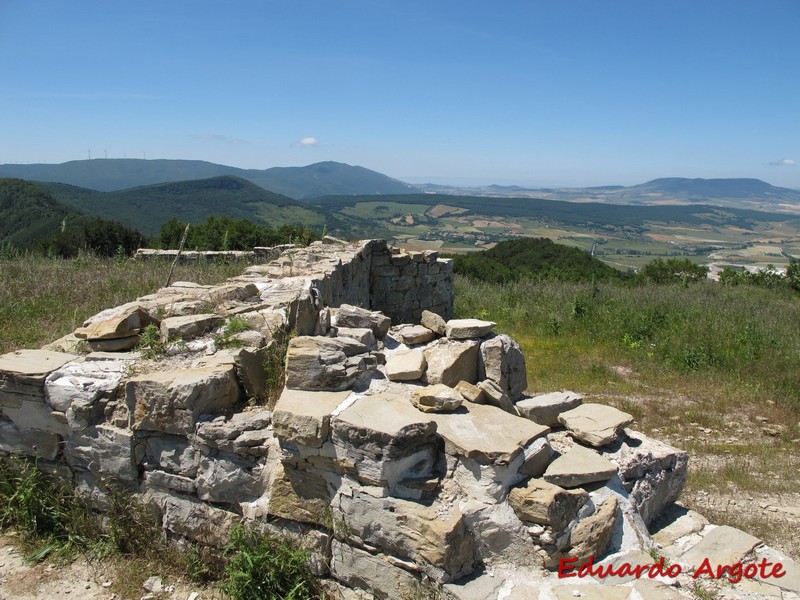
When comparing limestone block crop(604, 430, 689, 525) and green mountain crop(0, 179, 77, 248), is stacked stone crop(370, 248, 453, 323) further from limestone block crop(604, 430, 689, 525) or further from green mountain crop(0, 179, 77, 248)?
green mountain crop(0, 179, 77, 248)

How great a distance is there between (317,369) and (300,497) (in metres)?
0.79

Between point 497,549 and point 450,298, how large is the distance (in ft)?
29.8

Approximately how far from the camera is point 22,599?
3.02 m

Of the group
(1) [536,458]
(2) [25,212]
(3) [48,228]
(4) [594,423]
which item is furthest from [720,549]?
(2) [25,212]

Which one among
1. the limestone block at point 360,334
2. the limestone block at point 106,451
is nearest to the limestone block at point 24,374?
the limestone block at point 106,451

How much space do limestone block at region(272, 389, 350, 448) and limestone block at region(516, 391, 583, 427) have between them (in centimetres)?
154

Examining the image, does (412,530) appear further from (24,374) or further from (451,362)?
(24,374)

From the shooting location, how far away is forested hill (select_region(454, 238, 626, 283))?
1720 cm

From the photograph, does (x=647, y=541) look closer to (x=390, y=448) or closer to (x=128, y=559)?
(x=390, y=448)

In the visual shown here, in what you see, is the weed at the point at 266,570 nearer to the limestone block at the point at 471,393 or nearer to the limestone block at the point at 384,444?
the limestone block at the point at 384,444

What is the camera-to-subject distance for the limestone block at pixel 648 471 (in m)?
3.54

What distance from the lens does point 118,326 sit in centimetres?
406

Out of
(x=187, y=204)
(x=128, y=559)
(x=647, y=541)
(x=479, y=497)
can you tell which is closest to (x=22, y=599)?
(x=128, y=559)

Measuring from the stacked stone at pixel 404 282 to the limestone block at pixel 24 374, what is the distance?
6.72m
